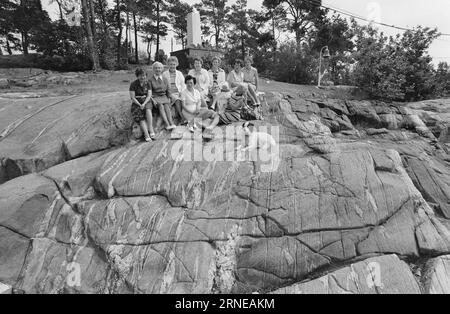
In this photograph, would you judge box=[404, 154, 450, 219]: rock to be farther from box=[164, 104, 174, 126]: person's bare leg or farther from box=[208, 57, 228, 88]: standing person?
box=[164, 104, 174, 126]: person's bare leg

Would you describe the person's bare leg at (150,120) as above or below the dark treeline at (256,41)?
below

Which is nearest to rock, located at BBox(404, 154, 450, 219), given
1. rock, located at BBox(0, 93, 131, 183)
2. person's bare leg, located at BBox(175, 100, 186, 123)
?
person's bare leg, located at BBox(175, 100, 186, 123)

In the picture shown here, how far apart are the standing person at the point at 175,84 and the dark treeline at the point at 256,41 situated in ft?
23.9

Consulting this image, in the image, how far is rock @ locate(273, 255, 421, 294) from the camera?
375 cm

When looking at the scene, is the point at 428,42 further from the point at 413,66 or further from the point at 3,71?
the point at 3,71

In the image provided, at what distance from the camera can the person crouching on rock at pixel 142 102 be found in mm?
5539

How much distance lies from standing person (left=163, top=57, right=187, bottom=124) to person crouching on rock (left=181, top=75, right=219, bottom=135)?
5.1 inches

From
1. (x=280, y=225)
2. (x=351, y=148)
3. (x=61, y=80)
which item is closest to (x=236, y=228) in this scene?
(x=280, y=225)

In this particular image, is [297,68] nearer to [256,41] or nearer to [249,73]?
[249,73]

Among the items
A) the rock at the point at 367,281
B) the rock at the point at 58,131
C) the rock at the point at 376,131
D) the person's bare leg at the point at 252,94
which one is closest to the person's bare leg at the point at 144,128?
the rock at the point at 58,131

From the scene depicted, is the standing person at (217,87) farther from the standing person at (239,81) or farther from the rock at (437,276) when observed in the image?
the rock at (437,276)

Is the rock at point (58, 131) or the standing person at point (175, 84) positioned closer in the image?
the rock at point (58, 131)

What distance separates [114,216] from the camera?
15.0 feet

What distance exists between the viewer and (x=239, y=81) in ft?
22.3
